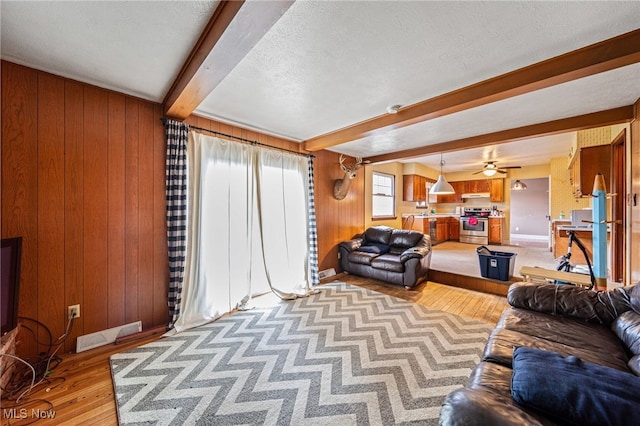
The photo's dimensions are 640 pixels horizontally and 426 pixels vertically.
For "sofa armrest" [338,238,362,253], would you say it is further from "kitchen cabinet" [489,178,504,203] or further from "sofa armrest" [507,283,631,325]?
"kitchen cabinet" [489,178,504,203]

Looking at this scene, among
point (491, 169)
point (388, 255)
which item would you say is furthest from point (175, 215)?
point (491, 169)

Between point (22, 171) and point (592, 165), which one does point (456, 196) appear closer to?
point (592, 165)

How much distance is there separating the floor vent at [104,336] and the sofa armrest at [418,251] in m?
3.47

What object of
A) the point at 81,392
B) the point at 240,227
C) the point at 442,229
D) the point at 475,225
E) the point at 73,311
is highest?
the point at 240,227

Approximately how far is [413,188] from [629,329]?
536cm

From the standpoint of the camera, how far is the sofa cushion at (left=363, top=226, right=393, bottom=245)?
4789 mm

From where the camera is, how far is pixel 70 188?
2086mm

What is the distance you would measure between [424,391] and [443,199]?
7.84 metres

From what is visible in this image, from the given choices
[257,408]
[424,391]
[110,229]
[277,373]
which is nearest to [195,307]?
[110,229]

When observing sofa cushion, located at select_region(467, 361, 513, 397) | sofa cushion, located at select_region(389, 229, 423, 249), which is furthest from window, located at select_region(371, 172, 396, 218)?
sofa cushion, located at select_region(467, 361, 513, 397)

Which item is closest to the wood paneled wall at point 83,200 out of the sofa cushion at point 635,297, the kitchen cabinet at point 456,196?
the sofa cushion at point 635,297

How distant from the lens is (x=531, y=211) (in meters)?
9.18

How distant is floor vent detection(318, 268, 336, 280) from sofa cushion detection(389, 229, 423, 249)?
124 cm

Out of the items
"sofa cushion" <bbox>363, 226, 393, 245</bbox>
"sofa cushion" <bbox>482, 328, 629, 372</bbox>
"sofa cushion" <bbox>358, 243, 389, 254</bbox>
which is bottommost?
"sofa cushion" <bbox>482, 328, 629, 372</bbox>
